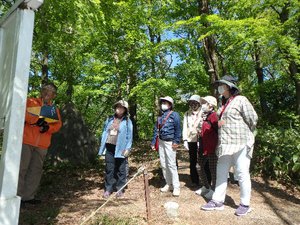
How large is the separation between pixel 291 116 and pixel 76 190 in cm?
881

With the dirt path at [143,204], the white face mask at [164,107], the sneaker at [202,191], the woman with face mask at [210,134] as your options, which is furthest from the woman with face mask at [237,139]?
the white face mask at [164,107]

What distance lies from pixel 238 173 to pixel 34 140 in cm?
321

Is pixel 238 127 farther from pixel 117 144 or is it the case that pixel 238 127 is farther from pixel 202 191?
pixel 117 144

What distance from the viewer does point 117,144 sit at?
6.21 metres

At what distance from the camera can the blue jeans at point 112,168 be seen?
6.34 m

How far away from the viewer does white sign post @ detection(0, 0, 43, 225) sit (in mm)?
2861

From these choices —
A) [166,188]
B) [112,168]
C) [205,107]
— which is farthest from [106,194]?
[205,107]

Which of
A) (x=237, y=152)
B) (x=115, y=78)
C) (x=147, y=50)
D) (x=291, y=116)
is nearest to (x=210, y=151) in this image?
(x=237, y=152)

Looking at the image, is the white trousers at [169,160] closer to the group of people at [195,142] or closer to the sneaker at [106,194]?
the group of people at [195,142]

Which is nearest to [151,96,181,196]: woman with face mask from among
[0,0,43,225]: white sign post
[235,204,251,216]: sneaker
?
[235,204,251,216]: sneaker

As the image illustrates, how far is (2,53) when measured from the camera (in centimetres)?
330

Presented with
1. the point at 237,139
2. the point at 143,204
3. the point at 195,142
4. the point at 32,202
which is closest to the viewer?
the point at 237,139

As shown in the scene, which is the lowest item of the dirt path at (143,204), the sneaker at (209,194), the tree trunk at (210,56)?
the dirt path at (143,204)

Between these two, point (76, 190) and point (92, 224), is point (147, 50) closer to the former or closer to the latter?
point (76, 190)
